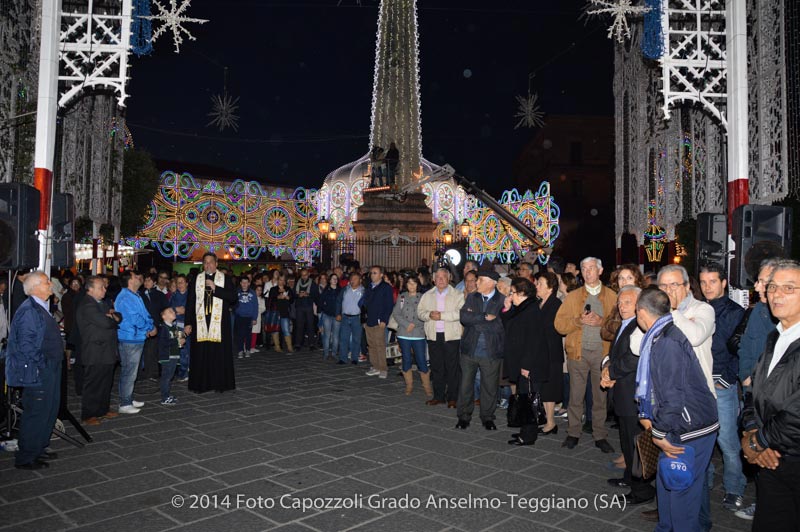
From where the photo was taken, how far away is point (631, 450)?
4941mm

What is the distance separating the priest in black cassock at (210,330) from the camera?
9.05 metres

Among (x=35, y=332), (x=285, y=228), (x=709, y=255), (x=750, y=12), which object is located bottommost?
(x=35, y=332)

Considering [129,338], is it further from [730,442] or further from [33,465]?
[730,442]

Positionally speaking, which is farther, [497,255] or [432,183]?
[432,183]

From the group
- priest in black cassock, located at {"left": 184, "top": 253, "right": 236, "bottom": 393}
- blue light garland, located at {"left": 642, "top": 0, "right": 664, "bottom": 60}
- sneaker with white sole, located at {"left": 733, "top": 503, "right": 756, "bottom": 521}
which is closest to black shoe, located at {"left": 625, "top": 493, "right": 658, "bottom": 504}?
sneaker with white sole, located at {"left": 733, "top": 503, "right": 756, "bottom": 521}

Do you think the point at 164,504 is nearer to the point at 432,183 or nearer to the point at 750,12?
the point at 750,12

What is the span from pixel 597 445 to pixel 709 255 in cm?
248

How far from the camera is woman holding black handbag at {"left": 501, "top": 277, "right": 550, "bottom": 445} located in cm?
644

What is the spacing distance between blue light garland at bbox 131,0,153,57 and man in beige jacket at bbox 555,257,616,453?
695 centimetres

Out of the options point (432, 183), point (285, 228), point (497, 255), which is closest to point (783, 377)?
point (497, 255)

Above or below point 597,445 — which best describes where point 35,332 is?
above

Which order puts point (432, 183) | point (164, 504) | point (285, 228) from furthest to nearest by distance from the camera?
point (432, 183), point (285, 228), point (164, 504)

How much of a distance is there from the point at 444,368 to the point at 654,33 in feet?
18.3

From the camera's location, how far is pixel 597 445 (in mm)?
6359
